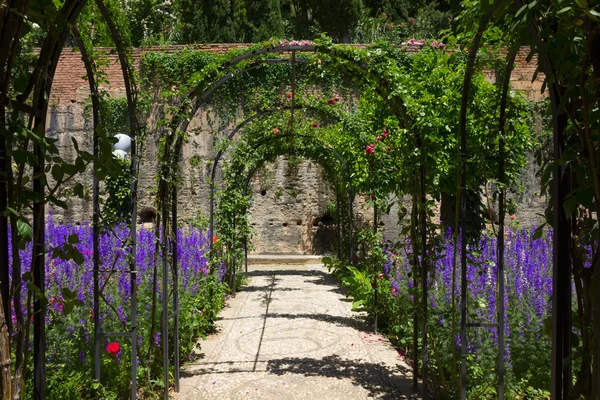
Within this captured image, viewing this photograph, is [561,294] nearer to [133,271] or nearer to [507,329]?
[507,329]

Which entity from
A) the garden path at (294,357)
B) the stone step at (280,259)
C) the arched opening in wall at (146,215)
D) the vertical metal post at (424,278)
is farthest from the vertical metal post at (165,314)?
the stone step at (280,259)

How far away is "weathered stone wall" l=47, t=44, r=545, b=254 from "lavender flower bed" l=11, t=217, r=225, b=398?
3.99m

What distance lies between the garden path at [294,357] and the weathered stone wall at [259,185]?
2.56 m

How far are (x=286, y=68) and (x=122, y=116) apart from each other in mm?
2970

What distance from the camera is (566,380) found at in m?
1.74

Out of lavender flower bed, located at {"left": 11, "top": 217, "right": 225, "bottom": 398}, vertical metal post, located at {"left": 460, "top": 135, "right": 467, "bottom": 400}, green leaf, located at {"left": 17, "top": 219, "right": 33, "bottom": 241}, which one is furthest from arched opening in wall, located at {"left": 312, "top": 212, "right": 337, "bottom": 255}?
green leaf, located at {"left": 17, "top": 219, "right": 33, "bottom": 241}

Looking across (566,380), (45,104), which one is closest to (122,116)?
(45,104)

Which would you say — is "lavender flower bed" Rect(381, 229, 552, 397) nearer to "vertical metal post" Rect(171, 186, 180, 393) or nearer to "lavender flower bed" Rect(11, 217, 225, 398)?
"vertical metal post" Rect(171, 186, 180, 393)

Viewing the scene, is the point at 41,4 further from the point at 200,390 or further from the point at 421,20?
the point at 421,20

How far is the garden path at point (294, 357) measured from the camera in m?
3.88

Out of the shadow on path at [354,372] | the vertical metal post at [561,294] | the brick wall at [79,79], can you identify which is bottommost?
the shadow on path at [354,372]

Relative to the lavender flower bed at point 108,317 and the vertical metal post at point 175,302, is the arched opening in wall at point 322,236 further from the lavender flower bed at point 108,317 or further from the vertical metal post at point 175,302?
the vertical metal post at point 175,302

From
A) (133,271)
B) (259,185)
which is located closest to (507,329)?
(133,271)

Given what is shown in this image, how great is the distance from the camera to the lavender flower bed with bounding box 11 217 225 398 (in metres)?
3.04
